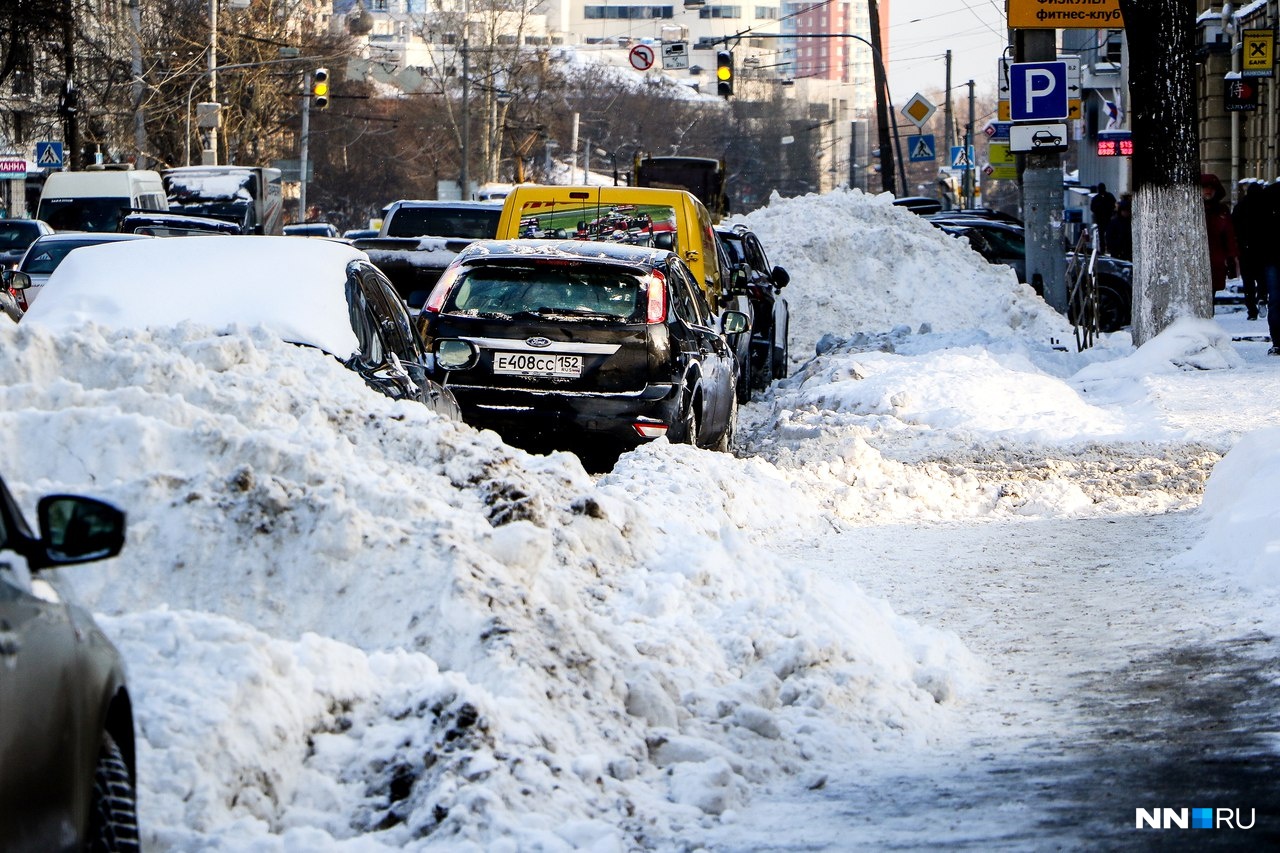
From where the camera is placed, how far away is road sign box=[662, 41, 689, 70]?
163 ft

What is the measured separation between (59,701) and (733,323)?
10.5 m

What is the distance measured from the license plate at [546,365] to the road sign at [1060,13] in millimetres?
10940

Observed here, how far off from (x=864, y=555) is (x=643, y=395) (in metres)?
2.49

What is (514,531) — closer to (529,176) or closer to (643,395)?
(643,395)

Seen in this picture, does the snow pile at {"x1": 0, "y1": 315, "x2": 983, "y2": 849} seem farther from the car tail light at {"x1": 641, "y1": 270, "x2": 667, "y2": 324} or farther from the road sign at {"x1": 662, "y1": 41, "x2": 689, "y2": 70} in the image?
the road sign at {"x1": 662, "y1": 41, "x2": 689, "y2": 70}

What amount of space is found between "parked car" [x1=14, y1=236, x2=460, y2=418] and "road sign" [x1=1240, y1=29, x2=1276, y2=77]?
27249 millimetres

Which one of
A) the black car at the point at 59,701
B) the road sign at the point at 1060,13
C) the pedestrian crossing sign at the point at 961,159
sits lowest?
the black car at the point at 59,701

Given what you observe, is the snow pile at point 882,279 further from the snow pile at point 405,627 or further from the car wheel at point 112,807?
the car wheel at point 112,807

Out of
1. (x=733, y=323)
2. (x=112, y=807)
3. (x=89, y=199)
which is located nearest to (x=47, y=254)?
(x=733, y=323)

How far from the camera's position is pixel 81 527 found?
3.46 metres

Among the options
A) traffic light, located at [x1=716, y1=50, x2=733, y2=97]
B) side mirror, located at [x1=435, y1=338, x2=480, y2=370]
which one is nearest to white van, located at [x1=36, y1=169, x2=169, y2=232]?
traffic light, located at [x1=716, y1=50, x2=733, y2=97]
